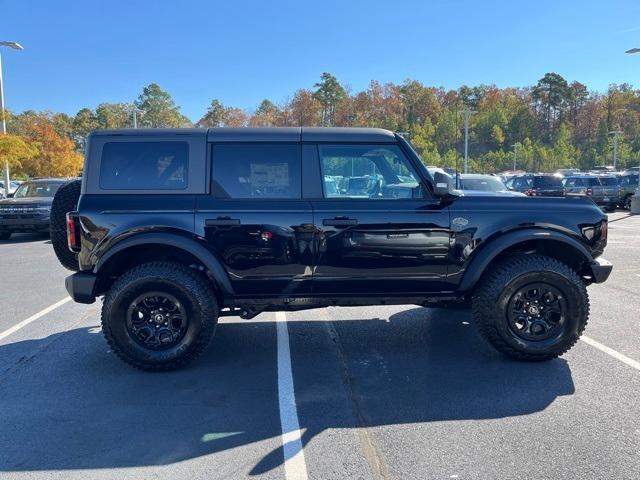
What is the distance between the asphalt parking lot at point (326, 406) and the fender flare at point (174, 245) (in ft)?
2.94

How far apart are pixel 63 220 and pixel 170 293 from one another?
4.52 ft

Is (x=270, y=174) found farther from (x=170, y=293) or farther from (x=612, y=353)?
(x=612, y=353)

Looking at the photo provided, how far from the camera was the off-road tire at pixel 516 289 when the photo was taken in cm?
459

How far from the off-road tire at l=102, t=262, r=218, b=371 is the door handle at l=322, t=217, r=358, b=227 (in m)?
1.19

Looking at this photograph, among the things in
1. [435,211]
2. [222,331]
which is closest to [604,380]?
[435,211]

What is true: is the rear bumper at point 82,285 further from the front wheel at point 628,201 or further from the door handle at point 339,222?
the front wheel at point 628,201

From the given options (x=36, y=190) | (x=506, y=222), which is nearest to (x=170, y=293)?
(x=506, y=222)

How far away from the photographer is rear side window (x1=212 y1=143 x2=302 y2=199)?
4.55m

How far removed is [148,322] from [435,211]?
264cm

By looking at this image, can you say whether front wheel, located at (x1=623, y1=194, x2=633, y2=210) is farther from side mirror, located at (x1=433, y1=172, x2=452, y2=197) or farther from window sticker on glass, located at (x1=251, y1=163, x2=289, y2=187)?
window sticker on glass, located at (x1=251, y1=163, x2=289, y2=187)

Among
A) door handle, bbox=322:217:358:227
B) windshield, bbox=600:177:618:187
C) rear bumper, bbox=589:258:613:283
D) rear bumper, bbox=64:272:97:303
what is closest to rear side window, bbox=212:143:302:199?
door handle, bbox=322:217:358:227

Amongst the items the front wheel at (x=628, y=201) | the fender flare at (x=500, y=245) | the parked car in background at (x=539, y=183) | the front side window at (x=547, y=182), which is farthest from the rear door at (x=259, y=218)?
the front wheel at (x=628, y=201)

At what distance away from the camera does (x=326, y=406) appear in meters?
3.81

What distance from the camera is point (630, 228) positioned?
1582 centimetres
